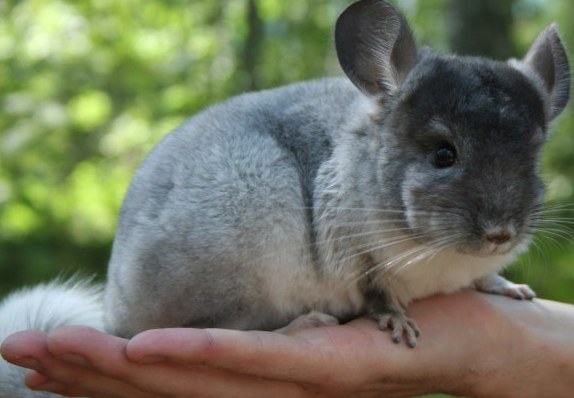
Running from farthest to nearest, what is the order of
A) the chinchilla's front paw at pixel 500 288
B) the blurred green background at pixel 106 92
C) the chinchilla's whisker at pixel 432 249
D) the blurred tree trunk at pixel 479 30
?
the blurred tree trunk at pixel 479 30 < the blurred green background at pixel 106 92 < the chinchilla's front paw at pixel 500 288 < the chinchilla's whisker at pixel 432 249

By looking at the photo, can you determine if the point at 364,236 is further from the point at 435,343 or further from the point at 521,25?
the point at 521,25

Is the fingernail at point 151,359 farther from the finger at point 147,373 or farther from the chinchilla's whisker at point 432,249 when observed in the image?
the chinchilla's whisker at point 432,249

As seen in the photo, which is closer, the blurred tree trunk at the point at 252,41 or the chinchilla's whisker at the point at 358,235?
the chinchilla's whisker at the point at 358,235

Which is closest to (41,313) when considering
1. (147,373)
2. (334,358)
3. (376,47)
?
(147,373)

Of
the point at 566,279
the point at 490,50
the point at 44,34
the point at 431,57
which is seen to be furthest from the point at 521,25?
the point at 431,57

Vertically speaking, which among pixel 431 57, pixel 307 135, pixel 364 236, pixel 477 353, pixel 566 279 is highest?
pixel 431 57

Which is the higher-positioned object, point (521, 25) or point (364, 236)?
point (521, 25)

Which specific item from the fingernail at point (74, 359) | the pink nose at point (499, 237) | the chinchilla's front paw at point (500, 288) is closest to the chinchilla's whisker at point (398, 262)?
the pink nose at point (499, 237)
